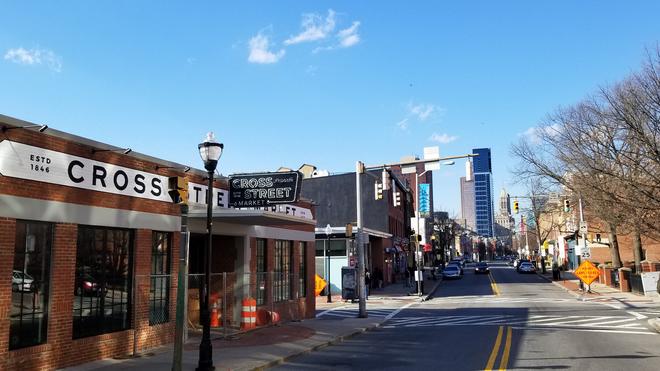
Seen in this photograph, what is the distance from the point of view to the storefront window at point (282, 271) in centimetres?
1975

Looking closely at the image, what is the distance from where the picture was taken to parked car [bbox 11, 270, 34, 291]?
32.9 ft

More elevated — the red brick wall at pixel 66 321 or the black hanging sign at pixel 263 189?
the black hanging sign at pixel 263 189

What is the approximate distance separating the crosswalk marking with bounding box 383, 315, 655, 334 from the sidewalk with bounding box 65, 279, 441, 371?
1.57 m

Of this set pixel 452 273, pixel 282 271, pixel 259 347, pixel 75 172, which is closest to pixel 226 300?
pixel 259 347

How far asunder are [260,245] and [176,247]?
491cm

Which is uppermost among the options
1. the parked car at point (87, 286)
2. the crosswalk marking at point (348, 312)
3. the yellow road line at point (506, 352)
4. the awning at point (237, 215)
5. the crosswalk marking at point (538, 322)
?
the awning at point (237, 215)

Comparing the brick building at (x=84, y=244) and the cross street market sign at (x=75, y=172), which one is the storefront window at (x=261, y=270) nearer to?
the brick building at (x=84, y=244)

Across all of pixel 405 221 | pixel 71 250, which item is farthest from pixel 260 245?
pixel 405 221

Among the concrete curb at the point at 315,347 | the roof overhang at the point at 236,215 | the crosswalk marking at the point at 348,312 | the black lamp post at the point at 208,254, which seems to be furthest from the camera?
the crosswalk marking at the point at 348,312

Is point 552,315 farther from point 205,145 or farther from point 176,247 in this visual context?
point 205,145

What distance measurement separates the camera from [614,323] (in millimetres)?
19031

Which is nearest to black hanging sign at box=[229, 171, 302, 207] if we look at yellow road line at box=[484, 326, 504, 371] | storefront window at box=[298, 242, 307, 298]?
yellow road line at box=[484, 326, 504, 371]

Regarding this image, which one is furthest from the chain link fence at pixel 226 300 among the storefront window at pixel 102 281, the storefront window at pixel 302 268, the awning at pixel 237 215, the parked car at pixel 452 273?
the parked car at pixel 452 273

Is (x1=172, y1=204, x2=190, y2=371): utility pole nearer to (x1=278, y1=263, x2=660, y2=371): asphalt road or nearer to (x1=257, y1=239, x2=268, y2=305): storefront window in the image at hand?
(x1=278, y1=263, x2=660, y2=371): asphalt road
